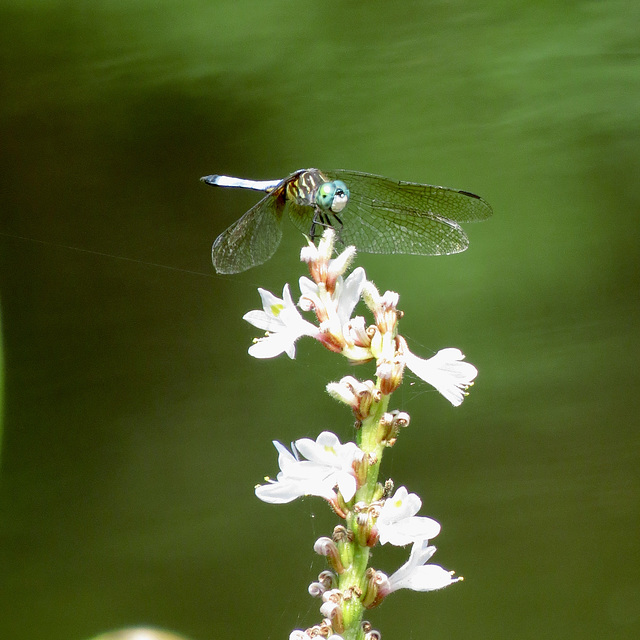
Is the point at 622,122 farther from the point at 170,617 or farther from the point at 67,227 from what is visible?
the point at 170,617

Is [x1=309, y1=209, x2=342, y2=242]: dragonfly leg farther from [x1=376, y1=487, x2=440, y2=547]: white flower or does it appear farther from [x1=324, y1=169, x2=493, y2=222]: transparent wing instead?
[x1=376, y1=487, x2=440, y2=547]: white flower

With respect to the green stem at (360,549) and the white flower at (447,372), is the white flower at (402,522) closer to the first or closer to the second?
the green stem at (360,549)

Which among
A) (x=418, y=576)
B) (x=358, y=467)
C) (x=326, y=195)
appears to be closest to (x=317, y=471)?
(x=358, y=467)

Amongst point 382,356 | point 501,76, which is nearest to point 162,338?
point 501,76

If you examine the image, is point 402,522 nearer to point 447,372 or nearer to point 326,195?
point 447,372

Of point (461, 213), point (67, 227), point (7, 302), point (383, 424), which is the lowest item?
point (383, 424)
